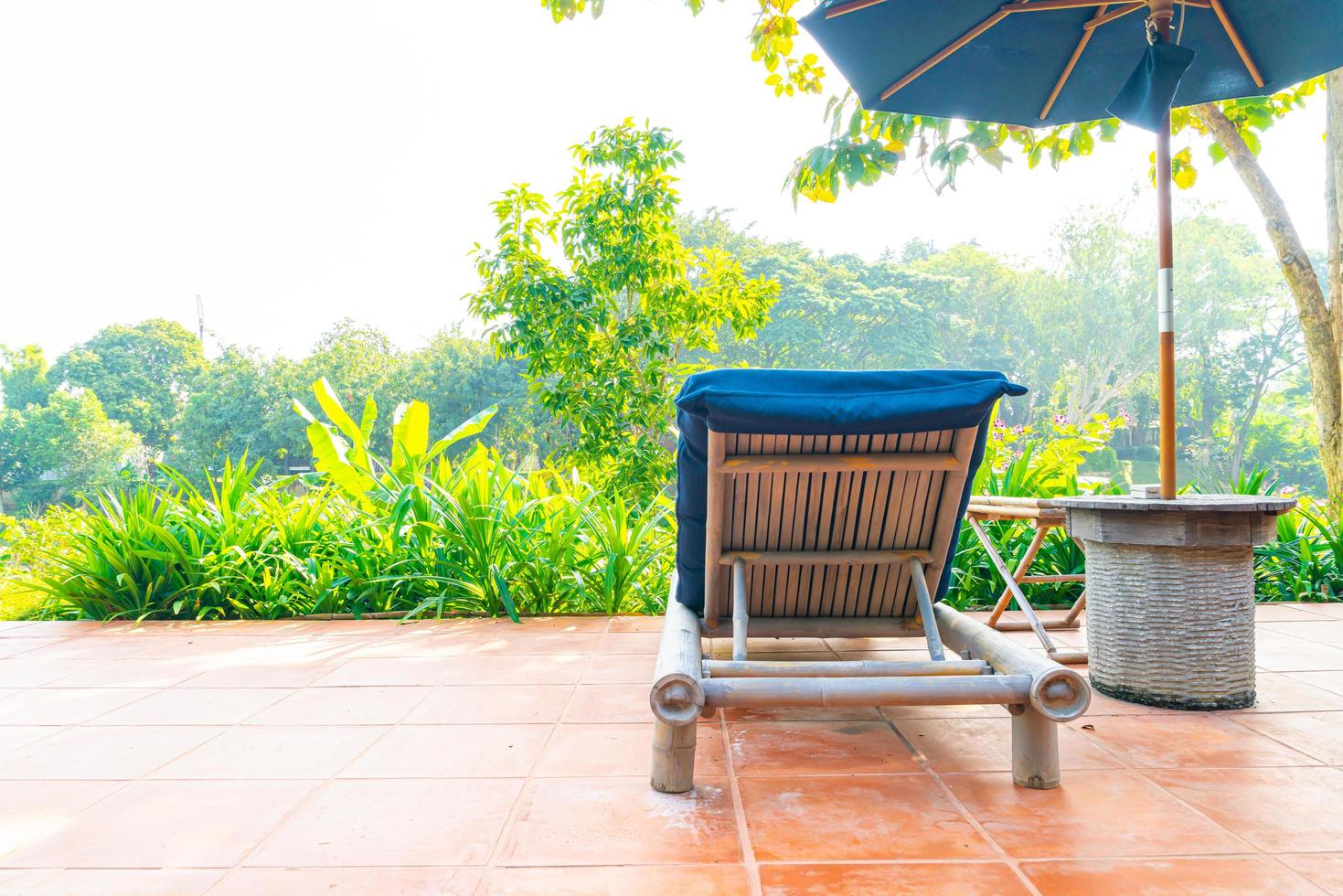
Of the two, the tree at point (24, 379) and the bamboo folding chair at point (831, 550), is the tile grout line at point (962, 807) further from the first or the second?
the tree at point (24, 379)

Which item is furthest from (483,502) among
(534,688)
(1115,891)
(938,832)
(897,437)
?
(1115,891)

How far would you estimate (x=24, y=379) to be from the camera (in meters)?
54.3

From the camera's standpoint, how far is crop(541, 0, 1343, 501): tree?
450 cm

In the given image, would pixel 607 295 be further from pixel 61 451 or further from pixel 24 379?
pixel 24 379

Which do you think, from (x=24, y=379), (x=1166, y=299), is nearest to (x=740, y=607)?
(x=1166, y=299)

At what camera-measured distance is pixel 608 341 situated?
6.60m

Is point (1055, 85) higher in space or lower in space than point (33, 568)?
higher

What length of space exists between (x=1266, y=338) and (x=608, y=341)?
43867 mm

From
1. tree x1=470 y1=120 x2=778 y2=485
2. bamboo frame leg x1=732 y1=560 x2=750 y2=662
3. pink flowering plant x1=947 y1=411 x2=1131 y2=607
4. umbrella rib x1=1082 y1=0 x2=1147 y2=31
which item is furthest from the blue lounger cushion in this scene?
tree x1=470 y1=120 x2=778 y2=485

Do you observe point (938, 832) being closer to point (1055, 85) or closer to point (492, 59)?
point (1055, 85)

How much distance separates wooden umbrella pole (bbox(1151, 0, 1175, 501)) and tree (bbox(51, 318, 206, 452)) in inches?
2295

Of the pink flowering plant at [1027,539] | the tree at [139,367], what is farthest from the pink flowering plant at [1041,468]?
the tree at [139,367]

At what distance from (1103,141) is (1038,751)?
4.23 meters

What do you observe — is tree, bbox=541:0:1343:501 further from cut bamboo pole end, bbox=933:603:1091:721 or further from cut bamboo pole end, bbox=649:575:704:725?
cut bamboo pole end, bbox=649:575:704:725
